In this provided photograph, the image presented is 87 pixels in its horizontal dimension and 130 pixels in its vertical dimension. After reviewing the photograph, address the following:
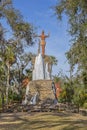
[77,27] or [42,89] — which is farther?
[42,89]

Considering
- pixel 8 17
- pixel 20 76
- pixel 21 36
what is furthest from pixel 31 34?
pixel 20 76

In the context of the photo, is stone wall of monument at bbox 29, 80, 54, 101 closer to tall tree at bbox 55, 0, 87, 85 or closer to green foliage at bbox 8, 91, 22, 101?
green foliage at bbox 8, 91, 22, 101

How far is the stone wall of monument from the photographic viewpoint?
31.0m

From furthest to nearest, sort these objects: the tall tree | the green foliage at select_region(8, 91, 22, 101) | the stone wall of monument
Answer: the green foliage at select_region(8, 91, 22, 101), the stone wall of monument, the tall tree

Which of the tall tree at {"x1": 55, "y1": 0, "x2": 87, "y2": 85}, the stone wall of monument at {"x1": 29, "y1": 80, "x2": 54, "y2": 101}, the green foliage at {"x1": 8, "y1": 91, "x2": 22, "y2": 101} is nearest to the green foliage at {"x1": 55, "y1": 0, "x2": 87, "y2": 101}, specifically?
the tall tree at {"x1": 55, "y1": 0, "x2": 87, "y2": 85}

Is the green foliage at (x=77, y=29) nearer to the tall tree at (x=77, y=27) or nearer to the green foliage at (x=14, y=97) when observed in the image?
the tall tree at (x=77, y=27)

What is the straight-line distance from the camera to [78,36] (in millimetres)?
14508

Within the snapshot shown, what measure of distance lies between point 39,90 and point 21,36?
10.9 meters

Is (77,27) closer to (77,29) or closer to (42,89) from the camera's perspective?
(77,29)

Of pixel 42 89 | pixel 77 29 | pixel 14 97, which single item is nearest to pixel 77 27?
pixel 77 29

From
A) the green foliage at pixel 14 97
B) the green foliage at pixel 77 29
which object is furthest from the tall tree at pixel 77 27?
the green foliage at pixel 14 97

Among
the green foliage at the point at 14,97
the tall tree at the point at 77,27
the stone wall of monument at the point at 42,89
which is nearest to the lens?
the tall tree at the point at 77,27

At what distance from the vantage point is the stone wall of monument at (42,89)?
30953 mm

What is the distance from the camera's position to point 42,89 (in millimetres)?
31188
